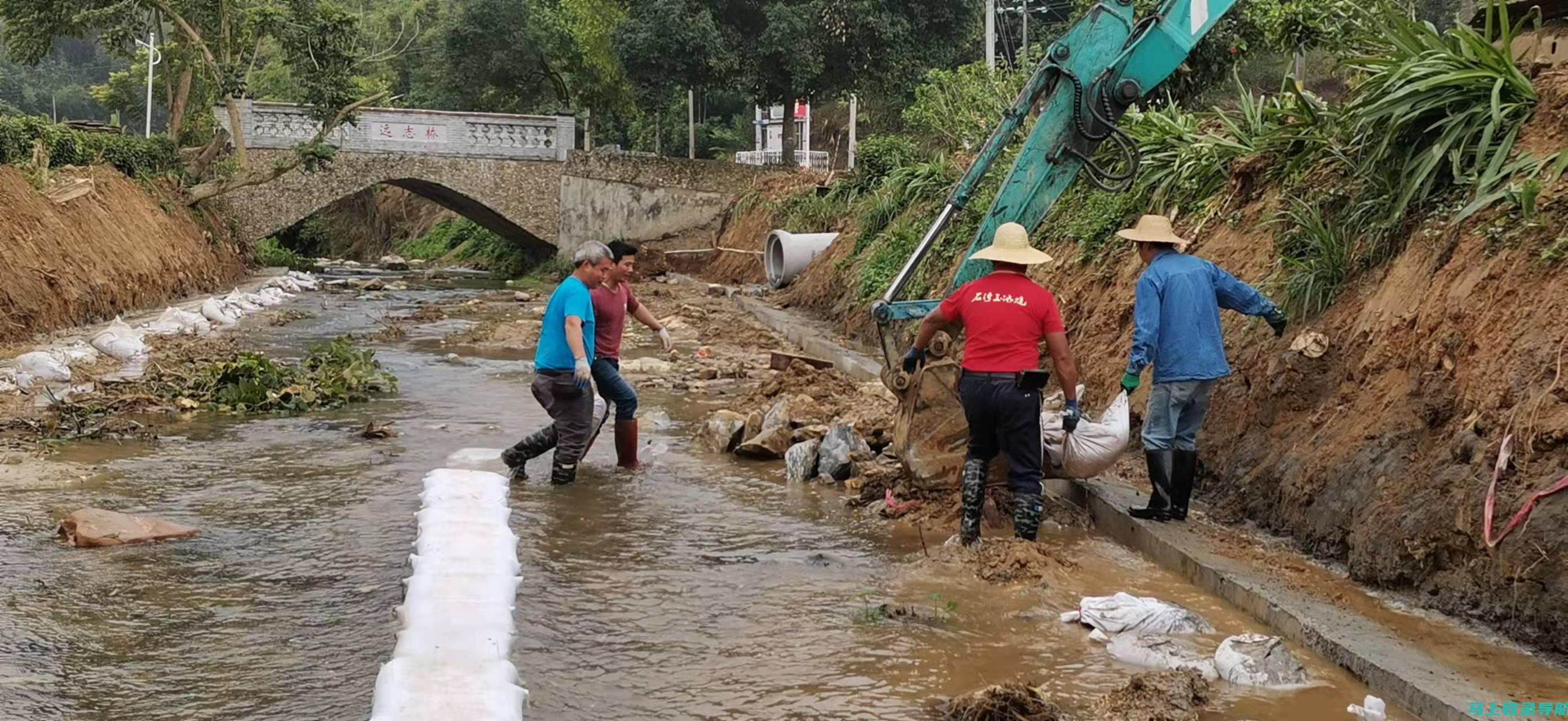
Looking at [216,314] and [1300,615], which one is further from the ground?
[1300,615]

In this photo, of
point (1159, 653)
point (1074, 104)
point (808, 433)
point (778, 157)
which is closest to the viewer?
point (1159, 653)

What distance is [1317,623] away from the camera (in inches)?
209

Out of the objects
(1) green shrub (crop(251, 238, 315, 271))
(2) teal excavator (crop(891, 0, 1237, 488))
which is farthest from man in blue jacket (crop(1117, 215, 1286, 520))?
(1) green shrub (crop(251, 238, 315, 271))

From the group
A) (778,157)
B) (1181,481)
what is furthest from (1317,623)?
(778,157)

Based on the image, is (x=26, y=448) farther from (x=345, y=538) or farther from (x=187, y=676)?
(x=187, y=676)

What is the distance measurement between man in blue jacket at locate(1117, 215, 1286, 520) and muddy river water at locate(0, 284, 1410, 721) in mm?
500

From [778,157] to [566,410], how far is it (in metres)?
35.6

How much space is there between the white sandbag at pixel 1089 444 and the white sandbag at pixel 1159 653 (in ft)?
6.31

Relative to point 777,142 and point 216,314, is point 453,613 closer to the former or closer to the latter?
point 216,314

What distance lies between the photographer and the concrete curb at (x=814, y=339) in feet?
44.6

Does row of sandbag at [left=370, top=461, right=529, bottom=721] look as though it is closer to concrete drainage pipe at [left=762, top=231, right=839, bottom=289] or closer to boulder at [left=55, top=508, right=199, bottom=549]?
boulder at [left=55, top=508, right=199, bottom=549]

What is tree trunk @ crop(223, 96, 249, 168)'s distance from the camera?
3136cm

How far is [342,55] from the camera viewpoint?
30.7 meters

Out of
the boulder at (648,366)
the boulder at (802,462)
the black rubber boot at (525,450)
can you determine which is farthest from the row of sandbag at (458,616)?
the boulder at (648,366)
